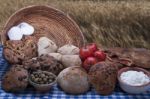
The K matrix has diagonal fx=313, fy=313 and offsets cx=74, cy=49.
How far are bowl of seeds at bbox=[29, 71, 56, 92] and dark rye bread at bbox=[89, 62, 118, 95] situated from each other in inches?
6.9

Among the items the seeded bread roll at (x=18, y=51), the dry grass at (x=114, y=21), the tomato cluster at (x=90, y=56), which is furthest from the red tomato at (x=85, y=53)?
the dry grass at (x=114, y=21)

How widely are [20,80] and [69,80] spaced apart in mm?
210

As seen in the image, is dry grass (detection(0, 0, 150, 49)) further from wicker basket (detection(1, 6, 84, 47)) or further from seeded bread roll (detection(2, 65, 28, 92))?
Result: seeded bread roll (detection(2, 65, 28, 92))

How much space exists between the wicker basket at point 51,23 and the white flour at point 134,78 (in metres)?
0.46

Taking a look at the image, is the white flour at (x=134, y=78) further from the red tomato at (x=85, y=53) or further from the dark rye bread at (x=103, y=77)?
the red tomato at (x=85, y=53)

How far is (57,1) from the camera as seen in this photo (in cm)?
230

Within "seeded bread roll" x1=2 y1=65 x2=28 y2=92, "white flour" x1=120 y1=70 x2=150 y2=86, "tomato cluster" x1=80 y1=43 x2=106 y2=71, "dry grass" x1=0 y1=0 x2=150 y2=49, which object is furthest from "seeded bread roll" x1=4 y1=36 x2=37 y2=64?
"dry grass" x1=0 y1=0 x2=150 y2=49

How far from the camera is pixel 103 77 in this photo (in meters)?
1.33

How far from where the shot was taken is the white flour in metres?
1.36

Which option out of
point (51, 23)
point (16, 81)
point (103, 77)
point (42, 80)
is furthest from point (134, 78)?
point (51, 23)

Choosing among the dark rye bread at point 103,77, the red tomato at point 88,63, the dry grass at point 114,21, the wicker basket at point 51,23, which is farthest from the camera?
the dry grass at point 114,21

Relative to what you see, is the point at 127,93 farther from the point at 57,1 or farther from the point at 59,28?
the point at 57,1

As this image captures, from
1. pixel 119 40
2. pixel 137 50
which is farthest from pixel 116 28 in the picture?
pixel 137 50

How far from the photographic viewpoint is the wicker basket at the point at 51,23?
182 centimetres
